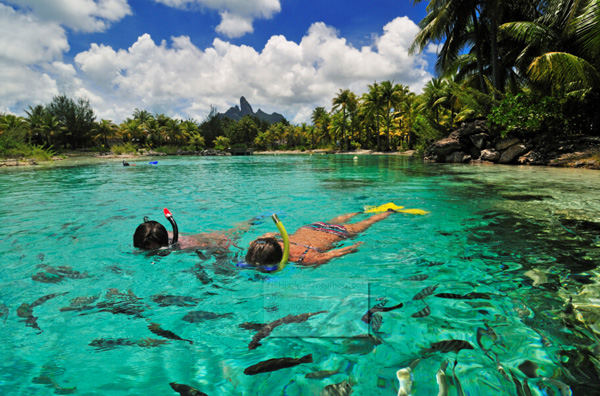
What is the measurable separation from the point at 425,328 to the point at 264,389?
4.56 feet

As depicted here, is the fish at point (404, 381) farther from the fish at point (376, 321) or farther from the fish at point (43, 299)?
the fish at point (43, 299)

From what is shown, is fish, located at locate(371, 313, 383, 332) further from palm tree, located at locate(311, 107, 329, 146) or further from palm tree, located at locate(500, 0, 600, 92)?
palm tree, located at locate(311, 107, 329, 146)

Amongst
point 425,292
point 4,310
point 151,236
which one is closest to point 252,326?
point 425,292

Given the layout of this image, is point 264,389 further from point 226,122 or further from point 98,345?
point 226,122

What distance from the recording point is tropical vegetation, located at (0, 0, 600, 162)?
1534 centimetres

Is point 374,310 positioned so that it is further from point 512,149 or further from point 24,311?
point 512,149

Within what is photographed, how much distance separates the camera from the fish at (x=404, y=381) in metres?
1.83

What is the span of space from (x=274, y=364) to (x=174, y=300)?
4.79 ft

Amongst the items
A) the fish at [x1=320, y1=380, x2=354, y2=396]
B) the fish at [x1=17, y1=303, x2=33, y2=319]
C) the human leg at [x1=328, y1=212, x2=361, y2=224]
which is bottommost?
the fish at [x1=320, y1=380, x2=354, y2=396]

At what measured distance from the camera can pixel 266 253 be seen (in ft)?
11.7

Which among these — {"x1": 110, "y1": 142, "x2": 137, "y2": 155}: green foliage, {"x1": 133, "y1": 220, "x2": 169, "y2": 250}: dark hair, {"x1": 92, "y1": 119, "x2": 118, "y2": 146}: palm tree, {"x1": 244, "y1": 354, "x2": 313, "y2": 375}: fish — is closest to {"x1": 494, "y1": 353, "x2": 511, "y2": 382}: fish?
{"x1": 244, "y1": 354, "x2": 313, "y2": 375}: fish

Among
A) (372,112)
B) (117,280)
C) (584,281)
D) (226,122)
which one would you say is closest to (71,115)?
(226,122)

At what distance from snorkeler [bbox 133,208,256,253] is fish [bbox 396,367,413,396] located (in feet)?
10.3

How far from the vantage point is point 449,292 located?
3.08 metres
